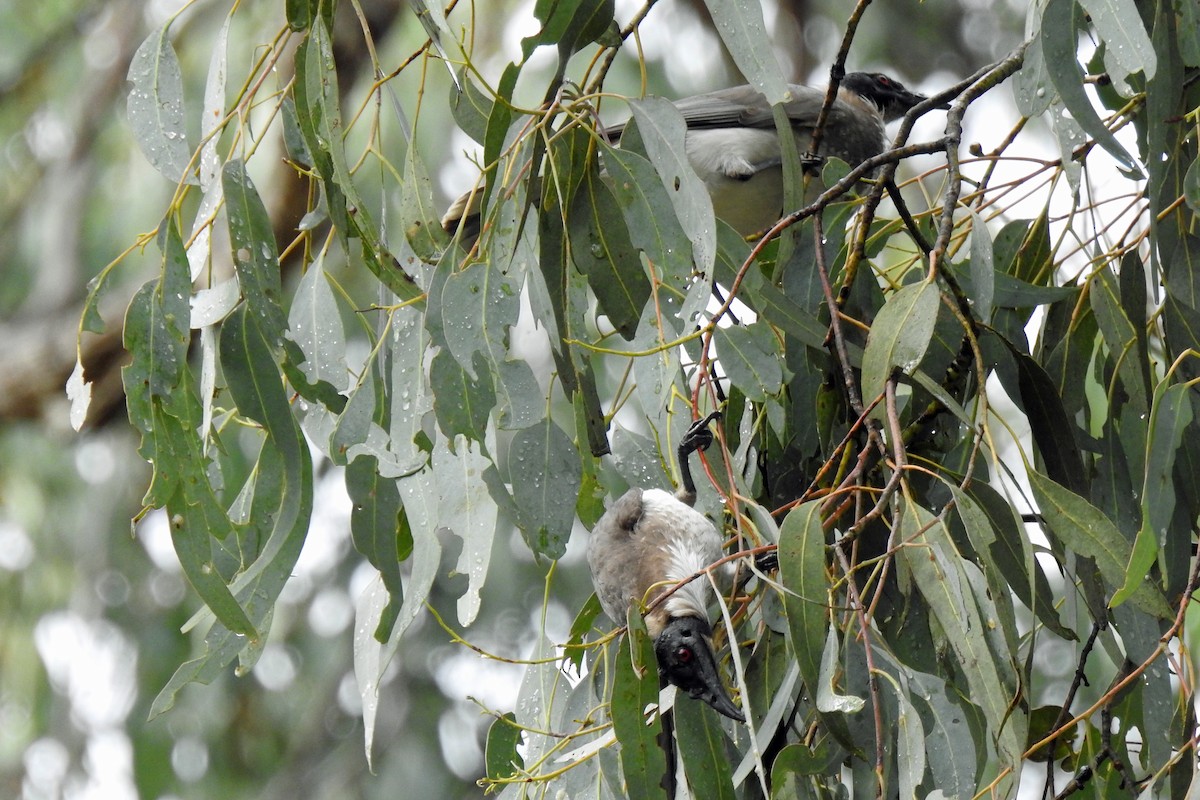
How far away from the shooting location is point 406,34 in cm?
507

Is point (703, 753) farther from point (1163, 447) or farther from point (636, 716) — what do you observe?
point (1163, 447)

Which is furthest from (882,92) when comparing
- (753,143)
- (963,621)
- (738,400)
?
(963,621)

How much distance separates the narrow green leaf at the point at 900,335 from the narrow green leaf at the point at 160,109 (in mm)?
884

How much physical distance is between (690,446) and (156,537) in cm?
436

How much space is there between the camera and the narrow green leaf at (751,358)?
5.55ft

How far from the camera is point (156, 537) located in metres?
5.67

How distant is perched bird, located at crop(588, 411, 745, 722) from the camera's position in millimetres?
1642

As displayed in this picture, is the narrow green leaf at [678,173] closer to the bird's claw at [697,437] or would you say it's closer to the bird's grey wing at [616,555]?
the bird's claw at [697,437]

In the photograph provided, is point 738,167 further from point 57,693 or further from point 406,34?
point 57,693

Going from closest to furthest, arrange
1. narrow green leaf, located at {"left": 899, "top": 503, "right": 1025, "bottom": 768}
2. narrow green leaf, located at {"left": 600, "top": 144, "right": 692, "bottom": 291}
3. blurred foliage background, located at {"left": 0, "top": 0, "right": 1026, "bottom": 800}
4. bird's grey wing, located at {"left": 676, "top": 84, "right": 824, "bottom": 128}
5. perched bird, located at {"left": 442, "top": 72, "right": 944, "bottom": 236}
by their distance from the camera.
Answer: narrow green leaf, located at {"left": 899, "top": 503, "right": 1025, "bottom": 768}
narrow green leaf, located at {"left": 600, "top": 144, "right": 692, "bottom": 291}
perched bird, located at {"left": 442, "top": 72, "right": 944, "bottom": 236}
bird's grey wing, located at {"left": 676, "top": 84, "right": 824, "bottom": 128}
blurred foliage background, located at {"left": 0, "top": 0, "right": 1026, "bottom": 800}

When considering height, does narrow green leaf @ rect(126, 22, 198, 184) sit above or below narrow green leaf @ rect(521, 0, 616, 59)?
above

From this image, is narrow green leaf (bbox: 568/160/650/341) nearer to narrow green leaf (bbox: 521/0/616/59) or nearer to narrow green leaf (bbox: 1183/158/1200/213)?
narrow green leaf (bbox: 521/0/616/59)

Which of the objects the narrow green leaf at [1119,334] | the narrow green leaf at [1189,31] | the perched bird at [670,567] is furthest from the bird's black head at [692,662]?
the narrow green leaf at [1189,31]

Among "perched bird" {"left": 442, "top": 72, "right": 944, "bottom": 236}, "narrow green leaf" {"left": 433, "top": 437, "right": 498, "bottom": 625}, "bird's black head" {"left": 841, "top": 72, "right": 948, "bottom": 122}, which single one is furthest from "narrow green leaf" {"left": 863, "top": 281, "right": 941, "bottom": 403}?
"bird's black head" {"left": 841, "top": 72, "right": 948, "bottom": 122}
